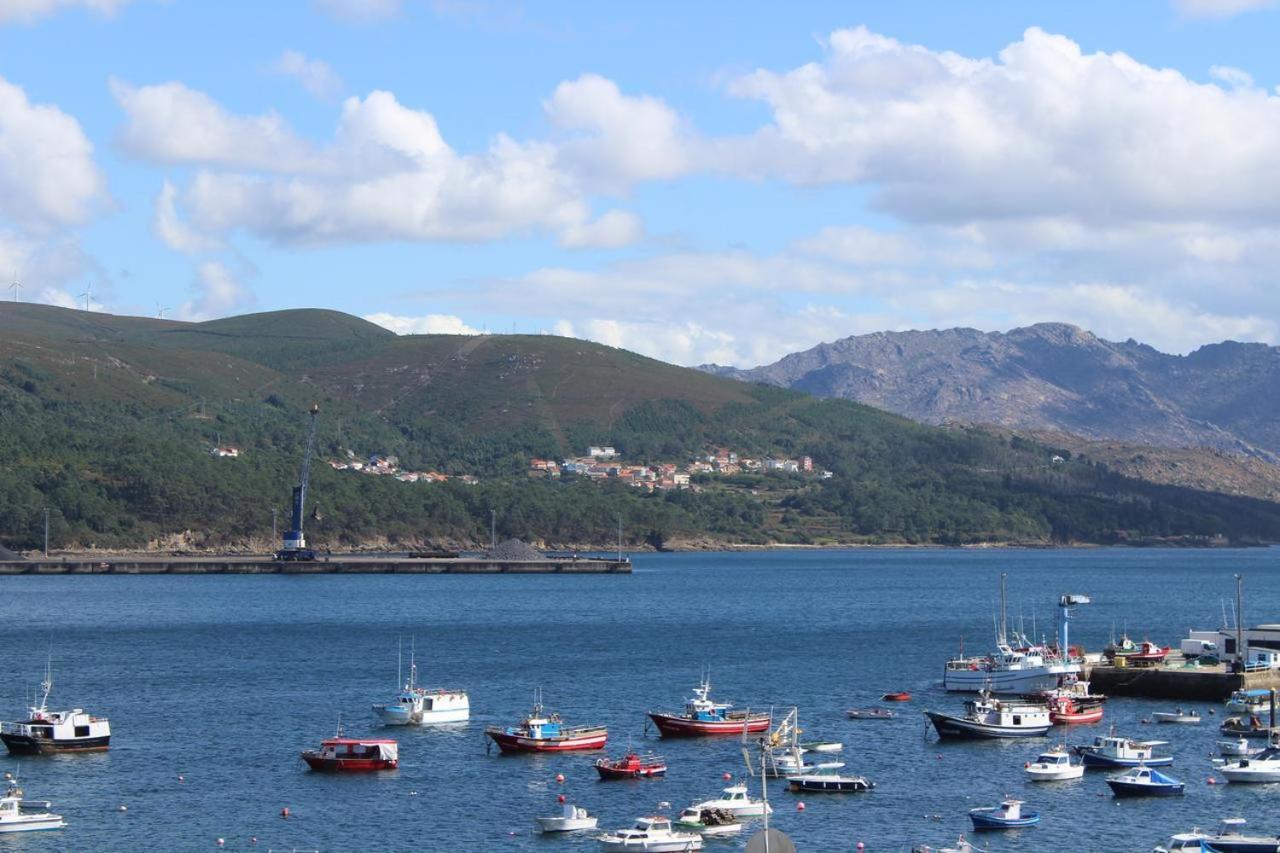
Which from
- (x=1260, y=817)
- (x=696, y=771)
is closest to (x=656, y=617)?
(x=696, y=771)

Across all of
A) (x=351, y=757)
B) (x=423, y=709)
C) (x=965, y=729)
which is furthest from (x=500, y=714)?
(x=965, y=729)

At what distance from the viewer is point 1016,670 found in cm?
9125

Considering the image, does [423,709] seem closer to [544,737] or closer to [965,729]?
[544,737]

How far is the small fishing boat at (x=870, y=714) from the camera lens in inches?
3270

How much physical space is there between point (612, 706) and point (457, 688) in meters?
10.8

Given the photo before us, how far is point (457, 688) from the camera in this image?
95.1 metres

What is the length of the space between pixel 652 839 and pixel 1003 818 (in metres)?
11.9

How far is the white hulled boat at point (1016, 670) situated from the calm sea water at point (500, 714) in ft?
5.53

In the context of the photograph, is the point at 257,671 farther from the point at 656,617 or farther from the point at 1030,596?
the point at 1030,596

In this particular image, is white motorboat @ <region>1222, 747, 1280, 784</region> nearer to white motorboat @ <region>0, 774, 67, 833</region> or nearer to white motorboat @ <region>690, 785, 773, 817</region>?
white motorboat @ <region>690, 785, 773, 817</region>

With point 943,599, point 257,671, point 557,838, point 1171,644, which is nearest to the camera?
point 557,838

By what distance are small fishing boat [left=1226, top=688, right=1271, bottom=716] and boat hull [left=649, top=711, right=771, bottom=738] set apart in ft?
71.8

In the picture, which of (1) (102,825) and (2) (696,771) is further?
(2) (696,771)

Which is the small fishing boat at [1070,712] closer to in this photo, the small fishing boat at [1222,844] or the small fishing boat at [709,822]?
the small fishing boat at [709,822]
